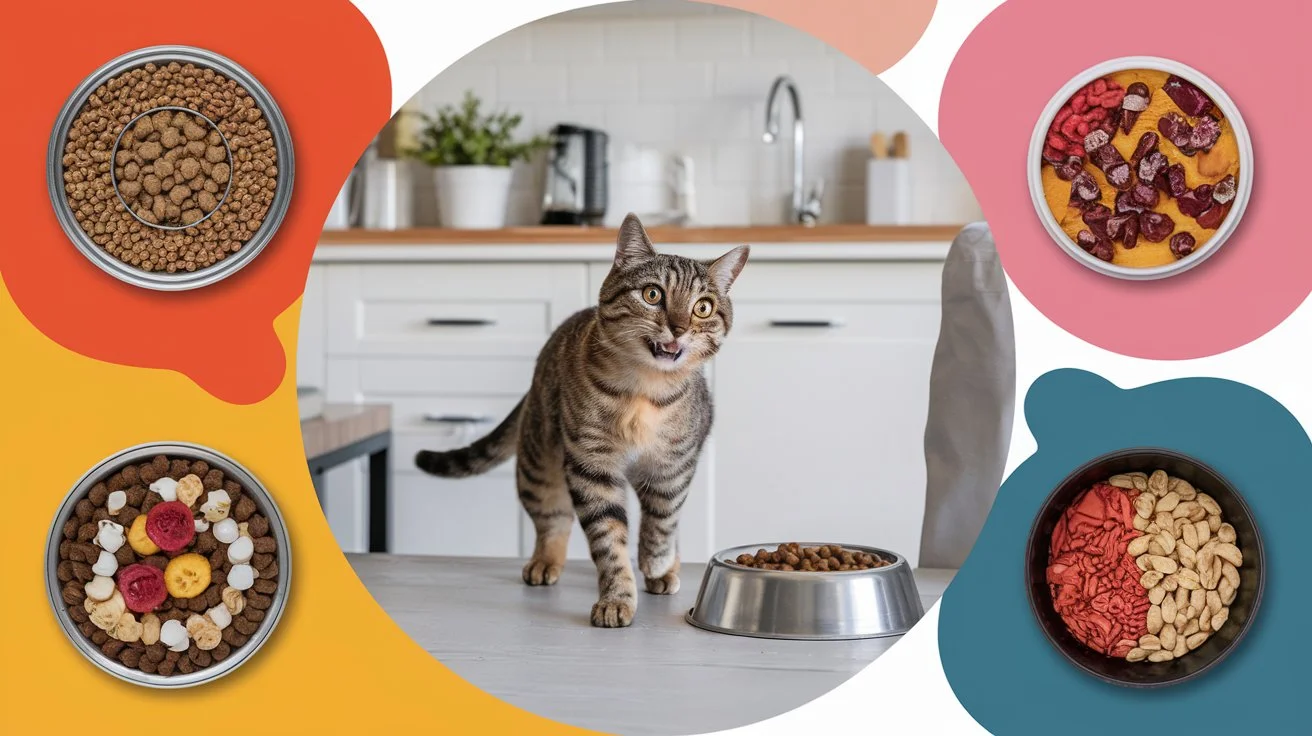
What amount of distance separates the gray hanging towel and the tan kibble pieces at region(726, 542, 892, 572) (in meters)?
0.20

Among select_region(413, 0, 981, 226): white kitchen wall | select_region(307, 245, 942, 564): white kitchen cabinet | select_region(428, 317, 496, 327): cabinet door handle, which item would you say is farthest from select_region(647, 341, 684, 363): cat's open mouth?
select_region(413, 0, 981, 226): white kitchen wall

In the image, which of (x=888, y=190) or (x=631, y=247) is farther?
(x=888, y=190)

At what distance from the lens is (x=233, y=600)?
1.18 m

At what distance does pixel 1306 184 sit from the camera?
1104mm

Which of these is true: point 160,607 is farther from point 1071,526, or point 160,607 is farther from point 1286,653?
point 1286,653

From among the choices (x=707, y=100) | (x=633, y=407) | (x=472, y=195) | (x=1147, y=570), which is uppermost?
(x=707, y=100)

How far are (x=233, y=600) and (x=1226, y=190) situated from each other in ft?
3.51

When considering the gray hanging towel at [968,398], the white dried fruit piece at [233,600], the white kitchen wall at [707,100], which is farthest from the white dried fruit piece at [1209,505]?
the white kitchen wall at [707,100]

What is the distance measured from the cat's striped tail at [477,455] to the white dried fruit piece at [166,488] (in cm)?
44

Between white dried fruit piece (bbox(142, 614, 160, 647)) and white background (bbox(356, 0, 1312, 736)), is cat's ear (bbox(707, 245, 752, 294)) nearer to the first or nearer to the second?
white background (bbox(356, 0, 1312, 736))

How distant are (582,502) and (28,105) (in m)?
0.72

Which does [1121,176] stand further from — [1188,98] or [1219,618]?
[1219,618]

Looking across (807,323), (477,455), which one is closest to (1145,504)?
(477,455)

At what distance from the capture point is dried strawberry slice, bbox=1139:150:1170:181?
43.2 inches
